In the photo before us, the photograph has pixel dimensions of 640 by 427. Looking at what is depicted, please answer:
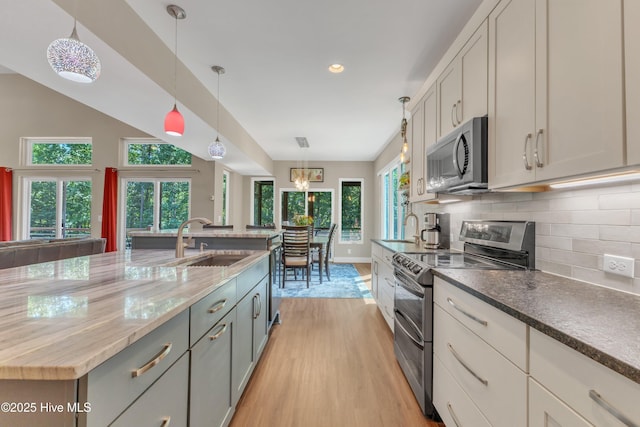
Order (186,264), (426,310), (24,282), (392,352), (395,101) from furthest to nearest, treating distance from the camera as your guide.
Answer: (395,101) < (392,352) < (186,264) < (426,310) < (24,282)

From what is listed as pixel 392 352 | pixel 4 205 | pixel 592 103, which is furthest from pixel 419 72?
pixel 4 205

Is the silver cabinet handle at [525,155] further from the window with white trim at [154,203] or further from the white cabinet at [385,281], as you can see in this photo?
the window with white trim at [154,203]

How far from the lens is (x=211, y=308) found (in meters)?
1.20

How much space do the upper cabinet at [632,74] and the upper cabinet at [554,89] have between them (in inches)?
0.8

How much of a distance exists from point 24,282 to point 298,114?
3.38m

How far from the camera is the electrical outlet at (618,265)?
1.06m

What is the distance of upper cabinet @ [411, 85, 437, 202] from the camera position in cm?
234

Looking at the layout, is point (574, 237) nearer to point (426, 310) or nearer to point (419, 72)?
point (426, 310)

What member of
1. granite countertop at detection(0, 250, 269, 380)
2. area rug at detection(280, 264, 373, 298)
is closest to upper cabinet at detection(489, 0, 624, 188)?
granite countertop at detection(0, 250, 269, 380)

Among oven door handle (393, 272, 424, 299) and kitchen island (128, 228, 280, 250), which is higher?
kitchen island (128, 228, 280, 250)

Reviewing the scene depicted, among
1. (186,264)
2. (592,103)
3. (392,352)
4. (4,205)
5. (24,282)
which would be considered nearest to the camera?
(592,103)

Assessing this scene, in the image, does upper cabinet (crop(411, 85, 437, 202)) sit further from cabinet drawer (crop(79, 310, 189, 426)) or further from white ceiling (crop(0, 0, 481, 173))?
cabinet drawer (crop(79, 310, 189, 426))

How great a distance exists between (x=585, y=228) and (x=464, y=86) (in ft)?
3.62

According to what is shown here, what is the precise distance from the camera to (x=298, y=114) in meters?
3.89
